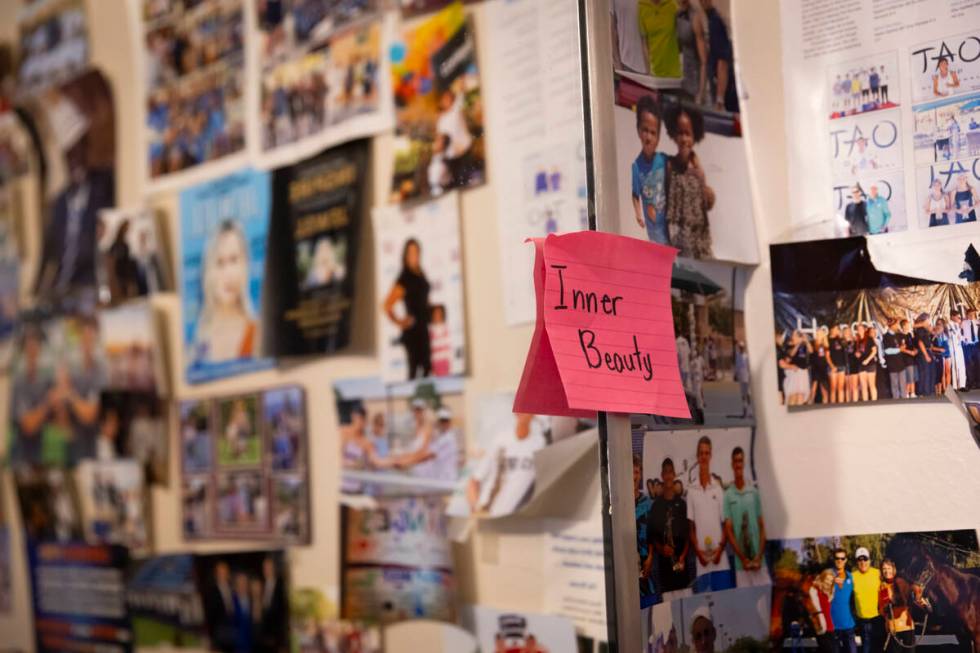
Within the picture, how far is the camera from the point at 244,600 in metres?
1.59

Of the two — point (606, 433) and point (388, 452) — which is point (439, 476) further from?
point (606, 433)

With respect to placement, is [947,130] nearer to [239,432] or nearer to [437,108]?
[437,108]

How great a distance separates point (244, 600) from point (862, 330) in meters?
0.99

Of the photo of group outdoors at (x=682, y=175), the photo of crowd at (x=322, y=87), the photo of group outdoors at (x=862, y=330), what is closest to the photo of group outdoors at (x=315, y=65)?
the photo of crowd at (x=322, y=87)

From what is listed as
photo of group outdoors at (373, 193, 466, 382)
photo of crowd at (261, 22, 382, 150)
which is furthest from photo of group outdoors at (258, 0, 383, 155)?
photo of group outdoors at (373, 193, 466, 382)

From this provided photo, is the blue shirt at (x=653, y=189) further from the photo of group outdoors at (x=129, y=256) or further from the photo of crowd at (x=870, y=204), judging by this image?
the photo of group outdoors at (x=129, y=256)

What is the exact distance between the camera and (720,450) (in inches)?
39.4

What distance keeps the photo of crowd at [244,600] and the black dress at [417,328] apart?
372mm

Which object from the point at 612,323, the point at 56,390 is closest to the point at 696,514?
the point at 612,323

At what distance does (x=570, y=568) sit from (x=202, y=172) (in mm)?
858

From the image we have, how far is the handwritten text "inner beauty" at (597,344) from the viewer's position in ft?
2.74

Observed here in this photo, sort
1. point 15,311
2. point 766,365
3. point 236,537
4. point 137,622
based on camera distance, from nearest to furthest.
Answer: point 766,365
point 236,537
point 137,622
point 15,311

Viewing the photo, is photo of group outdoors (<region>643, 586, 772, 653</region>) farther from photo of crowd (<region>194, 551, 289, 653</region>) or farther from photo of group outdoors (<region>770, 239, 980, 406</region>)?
photo of crowd (<region>194, 551, 289, 653</region>)

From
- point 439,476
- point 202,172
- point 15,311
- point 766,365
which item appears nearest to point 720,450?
point 766,365
